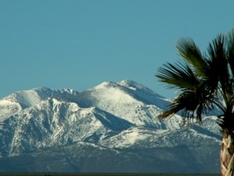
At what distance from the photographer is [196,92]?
28.3m

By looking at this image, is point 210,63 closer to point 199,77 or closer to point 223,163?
point 199,77

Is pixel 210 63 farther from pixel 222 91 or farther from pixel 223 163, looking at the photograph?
pixel 223 163

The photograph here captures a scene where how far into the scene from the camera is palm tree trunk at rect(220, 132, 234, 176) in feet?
90.5

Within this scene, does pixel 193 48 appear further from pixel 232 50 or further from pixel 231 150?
pixel 231 150

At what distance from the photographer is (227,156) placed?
2794 centimetres

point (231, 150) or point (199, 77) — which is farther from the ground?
point (199, 77)

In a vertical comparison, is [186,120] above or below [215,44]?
below

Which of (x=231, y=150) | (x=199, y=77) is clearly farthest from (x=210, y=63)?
(x=231, y=150)

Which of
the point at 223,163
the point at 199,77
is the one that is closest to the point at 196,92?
the point at 199,77

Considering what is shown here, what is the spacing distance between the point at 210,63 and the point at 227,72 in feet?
1.96

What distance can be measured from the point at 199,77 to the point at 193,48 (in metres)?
0.94

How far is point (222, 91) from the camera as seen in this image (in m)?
28.6

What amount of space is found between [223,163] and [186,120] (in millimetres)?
1765

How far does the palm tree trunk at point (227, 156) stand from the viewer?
2759 centimetres
